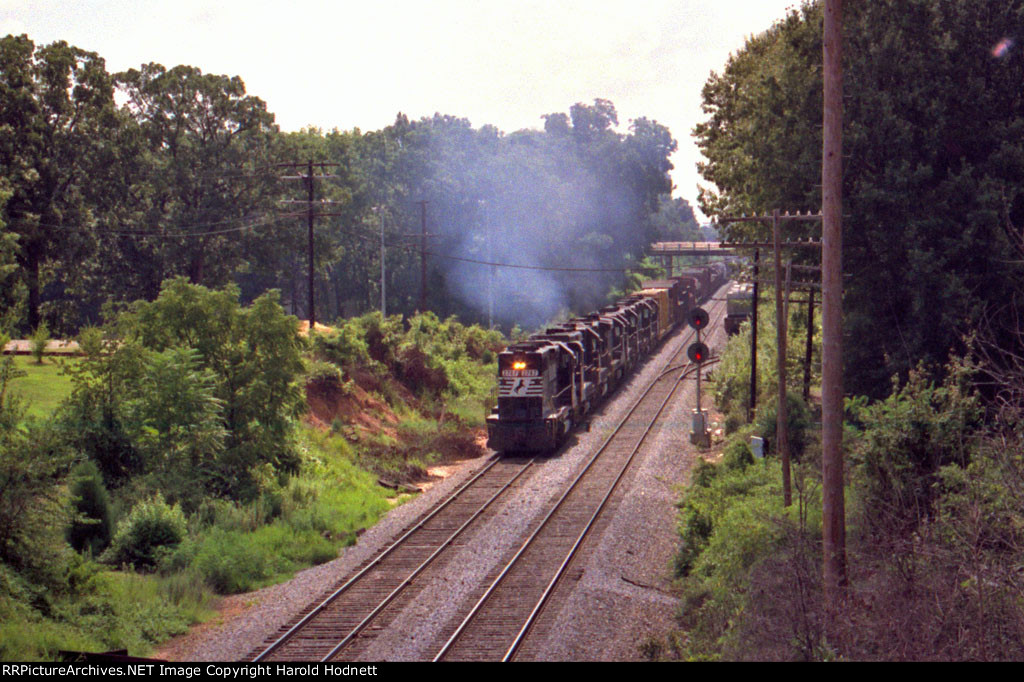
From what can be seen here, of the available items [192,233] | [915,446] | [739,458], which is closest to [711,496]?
[739,458]

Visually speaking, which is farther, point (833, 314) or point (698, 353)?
point (698, 353)

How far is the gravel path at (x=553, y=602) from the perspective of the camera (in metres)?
14.7

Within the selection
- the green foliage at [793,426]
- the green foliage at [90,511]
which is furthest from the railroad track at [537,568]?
the green foliage at [90,511]

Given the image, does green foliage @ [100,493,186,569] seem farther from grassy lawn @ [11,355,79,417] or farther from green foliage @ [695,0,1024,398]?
green foliage @ [695,0,1024,398]

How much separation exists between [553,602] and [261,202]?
49127mm

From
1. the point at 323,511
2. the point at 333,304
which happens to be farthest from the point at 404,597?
the point at 333,304

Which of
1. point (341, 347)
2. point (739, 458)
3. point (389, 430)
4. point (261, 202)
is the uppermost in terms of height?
point (261, 202)

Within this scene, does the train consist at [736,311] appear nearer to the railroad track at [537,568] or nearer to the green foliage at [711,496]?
the railroad track at [537,568]

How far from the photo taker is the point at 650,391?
43781mm

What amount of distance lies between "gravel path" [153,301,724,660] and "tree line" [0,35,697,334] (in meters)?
10.5

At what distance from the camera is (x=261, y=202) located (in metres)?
60.6

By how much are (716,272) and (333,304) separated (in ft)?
137

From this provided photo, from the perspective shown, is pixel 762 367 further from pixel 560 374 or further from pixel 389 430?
pixel 389 430
